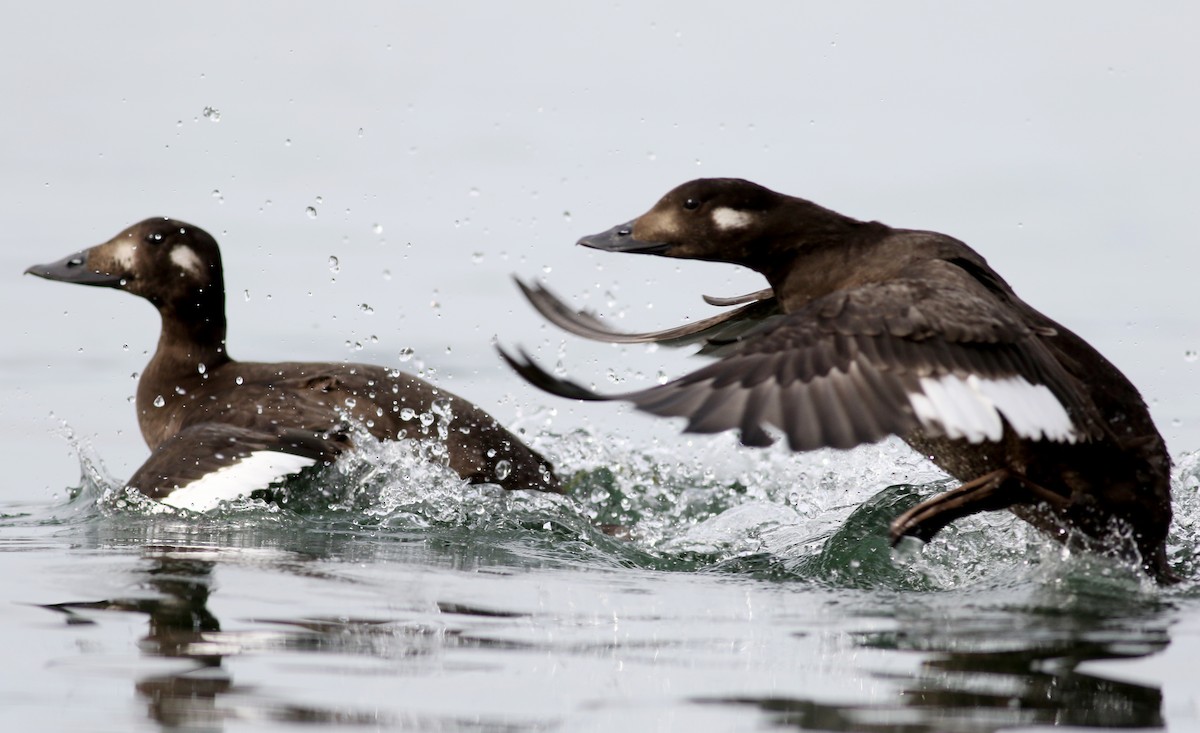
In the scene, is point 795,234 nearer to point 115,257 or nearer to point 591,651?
point 591,651

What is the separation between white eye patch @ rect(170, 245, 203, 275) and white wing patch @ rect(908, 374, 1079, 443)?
412 cm

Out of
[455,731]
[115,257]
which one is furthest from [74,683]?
[115,257]

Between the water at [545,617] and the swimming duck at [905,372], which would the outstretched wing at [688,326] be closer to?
the swimming duck at [905,372]

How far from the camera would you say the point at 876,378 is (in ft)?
15.8

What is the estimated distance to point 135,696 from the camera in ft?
12.1

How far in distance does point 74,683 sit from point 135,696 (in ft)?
0.61

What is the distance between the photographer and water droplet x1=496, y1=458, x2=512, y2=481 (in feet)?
22.3

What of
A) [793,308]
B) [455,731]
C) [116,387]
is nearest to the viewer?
[455,731]

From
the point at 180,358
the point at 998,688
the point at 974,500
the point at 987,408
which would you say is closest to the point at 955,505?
the point at 974,500

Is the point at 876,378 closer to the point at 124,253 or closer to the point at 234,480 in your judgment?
the point at 234,480

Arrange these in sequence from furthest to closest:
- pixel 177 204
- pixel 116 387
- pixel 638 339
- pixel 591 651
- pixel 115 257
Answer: pixel 177 204, pixel 116 387, pixel 115 257, pixel 638 339, pixel 591 651

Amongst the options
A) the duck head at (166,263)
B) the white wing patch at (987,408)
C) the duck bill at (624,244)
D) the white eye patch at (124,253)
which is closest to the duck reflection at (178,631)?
the duck bill at (624,244)

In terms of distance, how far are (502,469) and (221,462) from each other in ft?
3.59

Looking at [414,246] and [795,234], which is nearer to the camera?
[795,234]
